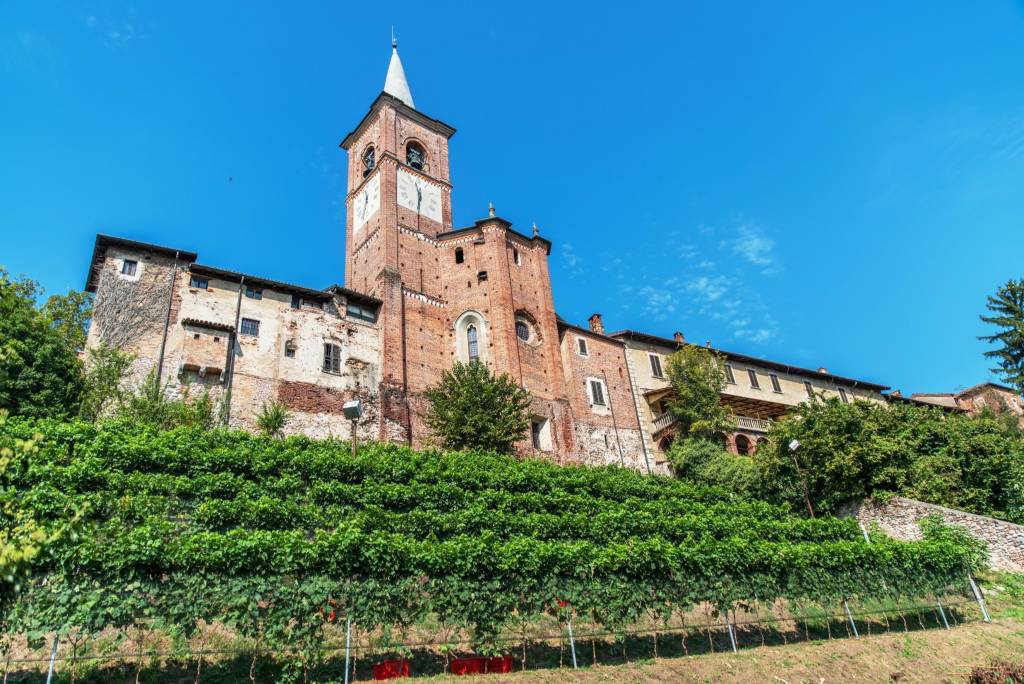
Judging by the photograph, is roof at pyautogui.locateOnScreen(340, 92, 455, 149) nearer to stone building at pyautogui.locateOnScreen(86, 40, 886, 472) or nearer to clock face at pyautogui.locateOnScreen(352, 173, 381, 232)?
stone building at pyautogui.locateOnScreen(86, 40, 886, 472)

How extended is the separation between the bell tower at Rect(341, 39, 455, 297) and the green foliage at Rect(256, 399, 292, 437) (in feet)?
31.5

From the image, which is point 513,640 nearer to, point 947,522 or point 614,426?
point 947,522

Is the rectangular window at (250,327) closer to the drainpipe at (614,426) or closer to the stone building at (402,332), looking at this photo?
the stone building at (402,332)

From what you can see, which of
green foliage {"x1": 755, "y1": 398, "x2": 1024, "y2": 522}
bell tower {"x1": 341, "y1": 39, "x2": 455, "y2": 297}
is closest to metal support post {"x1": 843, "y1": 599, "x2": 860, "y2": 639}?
green foliage {"x1": 755, "y1": 398, "x2": 1024, "y2": 522}

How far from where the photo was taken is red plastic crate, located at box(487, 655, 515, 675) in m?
12.1

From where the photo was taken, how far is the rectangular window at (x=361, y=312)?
31.5 metres

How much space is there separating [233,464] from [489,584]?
10018mm

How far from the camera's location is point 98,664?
1080 centimetres

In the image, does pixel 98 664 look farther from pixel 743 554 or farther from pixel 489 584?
pixel 743 554

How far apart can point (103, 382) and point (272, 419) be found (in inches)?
243

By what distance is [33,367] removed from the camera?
21859 mm

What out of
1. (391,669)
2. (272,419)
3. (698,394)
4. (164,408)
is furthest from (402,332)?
(391,669)

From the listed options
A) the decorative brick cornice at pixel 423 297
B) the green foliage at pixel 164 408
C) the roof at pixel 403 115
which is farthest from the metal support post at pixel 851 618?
the roof at pixel 403 115

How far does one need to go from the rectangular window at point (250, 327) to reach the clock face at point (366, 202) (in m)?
11.8
